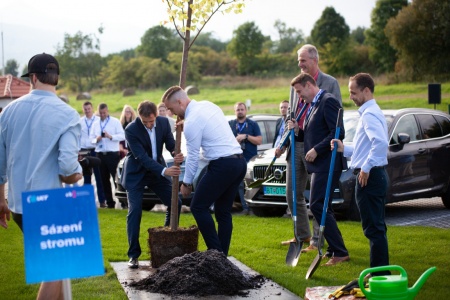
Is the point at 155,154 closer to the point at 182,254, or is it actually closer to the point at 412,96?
the point at 182,254

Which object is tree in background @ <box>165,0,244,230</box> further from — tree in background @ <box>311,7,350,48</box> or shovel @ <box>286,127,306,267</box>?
tree in background @ <box>311,7,350,48</box>

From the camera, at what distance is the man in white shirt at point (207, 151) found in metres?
8.44

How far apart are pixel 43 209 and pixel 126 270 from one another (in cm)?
380

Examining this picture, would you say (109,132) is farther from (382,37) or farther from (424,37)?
(382,37)

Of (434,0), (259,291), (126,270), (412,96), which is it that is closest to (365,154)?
(259,291)

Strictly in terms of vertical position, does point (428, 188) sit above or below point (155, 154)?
below

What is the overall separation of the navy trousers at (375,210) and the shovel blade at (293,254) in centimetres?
161

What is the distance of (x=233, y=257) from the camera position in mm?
9648

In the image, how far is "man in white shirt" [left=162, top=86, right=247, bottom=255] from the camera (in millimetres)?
8438

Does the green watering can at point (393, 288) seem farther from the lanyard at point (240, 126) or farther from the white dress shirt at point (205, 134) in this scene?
the lanyard at point (240, 126)

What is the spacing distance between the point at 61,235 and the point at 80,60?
8573 cm

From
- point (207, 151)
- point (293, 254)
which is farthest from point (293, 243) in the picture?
point (207, 151)

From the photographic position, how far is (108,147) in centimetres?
1642

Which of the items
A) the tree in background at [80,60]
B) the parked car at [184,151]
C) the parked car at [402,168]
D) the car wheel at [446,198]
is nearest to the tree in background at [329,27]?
the tree in background at [80,60]
